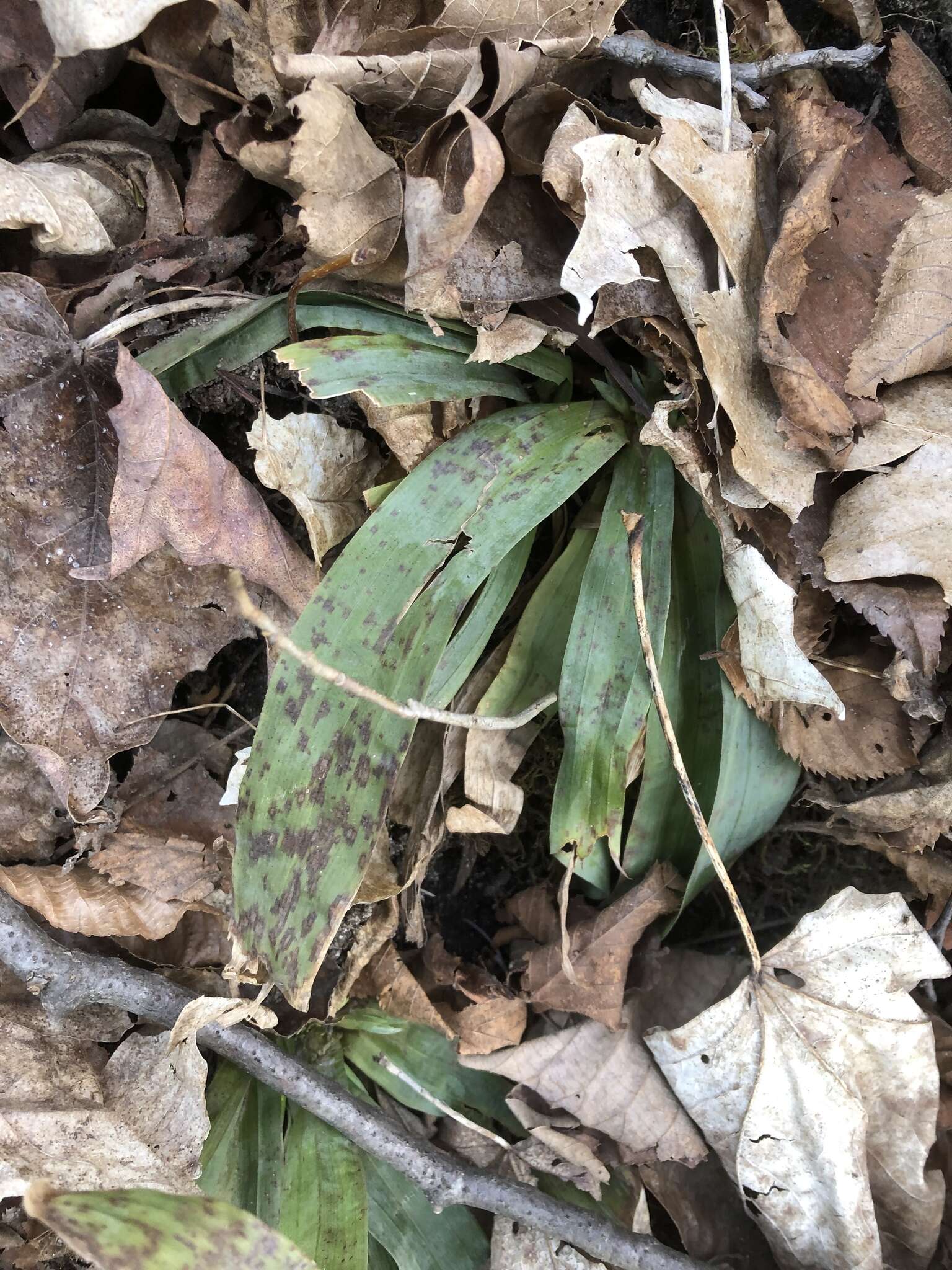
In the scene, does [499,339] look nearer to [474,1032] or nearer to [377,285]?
[377,285]

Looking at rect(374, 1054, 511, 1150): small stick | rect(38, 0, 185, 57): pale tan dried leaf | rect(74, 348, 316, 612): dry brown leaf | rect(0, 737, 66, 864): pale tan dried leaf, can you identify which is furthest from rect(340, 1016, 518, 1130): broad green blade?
rect(38, 0, 185, 57): pale tan dried leaf

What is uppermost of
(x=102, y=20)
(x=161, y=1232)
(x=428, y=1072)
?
(x=102, y=20)

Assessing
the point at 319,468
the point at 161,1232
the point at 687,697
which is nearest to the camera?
the point at 161,1232

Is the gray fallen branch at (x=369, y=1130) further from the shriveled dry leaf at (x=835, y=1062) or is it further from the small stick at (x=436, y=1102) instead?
the shriveled dry leaf at (x=835, y=1062)

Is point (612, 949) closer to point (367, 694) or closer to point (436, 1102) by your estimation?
point (436, 1102)

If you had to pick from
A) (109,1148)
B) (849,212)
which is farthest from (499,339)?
(109,1148)

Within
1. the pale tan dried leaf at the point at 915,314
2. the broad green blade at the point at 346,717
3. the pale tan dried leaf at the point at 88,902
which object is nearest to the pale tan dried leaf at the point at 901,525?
the pale tan dried leaf at the point at 915,314

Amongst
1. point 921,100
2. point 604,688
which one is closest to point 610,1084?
point 604,688
